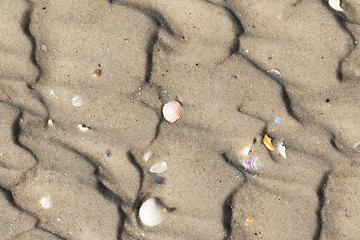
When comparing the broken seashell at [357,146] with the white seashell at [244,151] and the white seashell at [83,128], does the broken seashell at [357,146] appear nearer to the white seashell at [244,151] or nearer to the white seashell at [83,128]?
the white seashell at [244,151]

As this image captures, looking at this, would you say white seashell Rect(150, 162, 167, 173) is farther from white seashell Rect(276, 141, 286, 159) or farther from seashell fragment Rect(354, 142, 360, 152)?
seashell fragment Rect(354, 142, 360, 152)

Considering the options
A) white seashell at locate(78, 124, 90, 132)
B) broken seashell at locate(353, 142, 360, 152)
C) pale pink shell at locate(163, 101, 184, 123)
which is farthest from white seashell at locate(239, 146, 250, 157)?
white seashell at locate(78, 124, 90, 132)

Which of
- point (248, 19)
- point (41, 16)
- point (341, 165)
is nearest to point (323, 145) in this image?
point (341, 165)

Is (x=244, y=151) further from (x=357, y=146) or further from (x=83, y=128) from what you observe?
(x=83, y=128)

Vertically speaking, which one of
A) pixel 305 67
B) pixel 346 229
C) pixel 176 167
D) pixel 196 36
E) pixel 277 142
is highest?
pixel 305 67

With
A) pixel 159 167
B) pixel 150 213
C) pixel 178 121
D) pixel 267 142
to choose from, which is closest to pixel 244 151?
pixel 267 142

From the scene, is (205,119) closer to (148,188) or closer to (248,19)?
(148,188)
